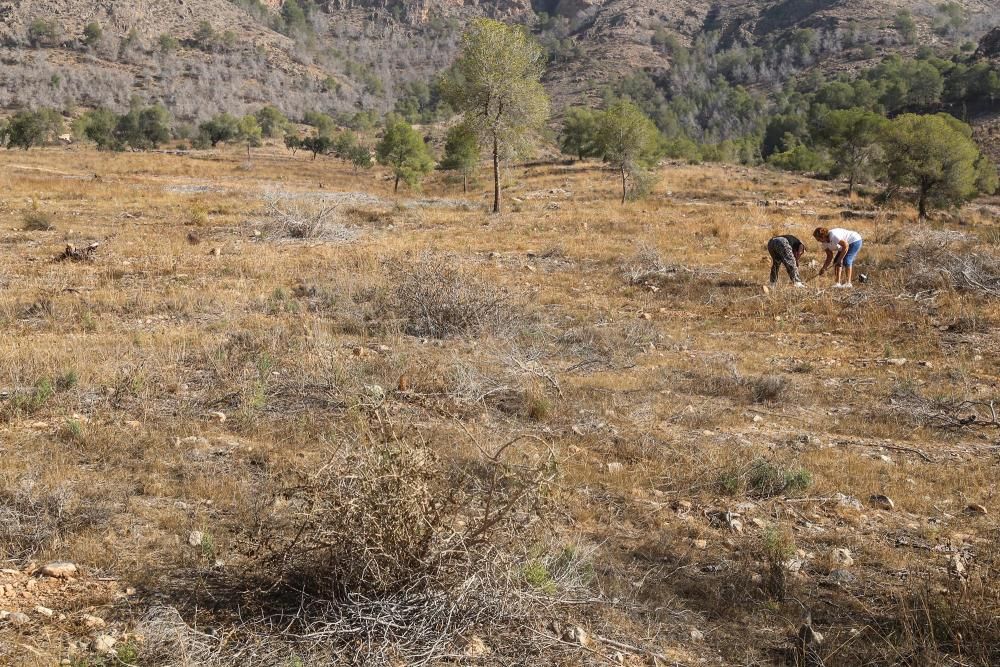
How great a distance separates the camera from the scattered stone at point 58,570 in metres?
3.24

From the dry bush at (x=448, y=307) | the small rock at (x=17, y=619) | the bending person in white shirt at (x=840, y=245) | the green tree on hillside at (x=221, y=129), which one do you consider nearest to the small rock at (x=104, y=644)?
the small rock at (x=17, y=619)

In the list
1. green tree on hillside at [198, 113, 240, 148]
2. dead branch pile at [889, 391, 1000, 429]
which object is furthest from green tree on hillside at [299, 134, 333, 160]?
dead branch pile at [889, 391, 1000, 429]

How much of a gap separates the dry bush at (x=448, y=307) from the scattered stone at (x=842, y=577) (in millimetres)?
5075

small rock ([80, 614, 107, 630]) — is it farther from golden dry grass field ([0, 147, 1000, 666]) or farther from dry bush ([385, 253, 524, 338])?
dry bush ([385, 253, 524, 338])

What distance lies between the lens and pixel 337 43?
163 m

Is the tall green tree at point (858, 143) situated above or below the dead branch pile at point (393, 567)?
above

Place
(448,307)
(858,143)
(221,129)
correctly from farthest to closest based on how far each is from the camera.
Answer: (221,129), (858,143), (448,307)

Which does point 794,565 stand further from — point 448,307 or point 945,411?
point 448,307

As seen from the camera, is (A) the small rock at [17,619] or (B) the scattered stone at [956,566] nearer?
(A) the small rock at [17,619]

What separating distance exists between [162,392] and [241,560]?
3.13 m

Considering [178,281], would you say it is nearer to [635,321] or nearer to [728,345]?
[635,321]

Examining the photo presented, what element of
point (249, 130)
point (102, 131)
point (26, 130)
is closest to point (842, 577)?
point (26, 130)

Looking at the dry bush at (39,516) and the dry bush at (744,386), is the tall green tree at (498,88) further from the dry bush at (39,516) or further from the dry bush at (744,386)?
the dry bush at (39,516)

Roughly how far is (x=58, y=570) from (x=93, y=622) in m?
0.51
